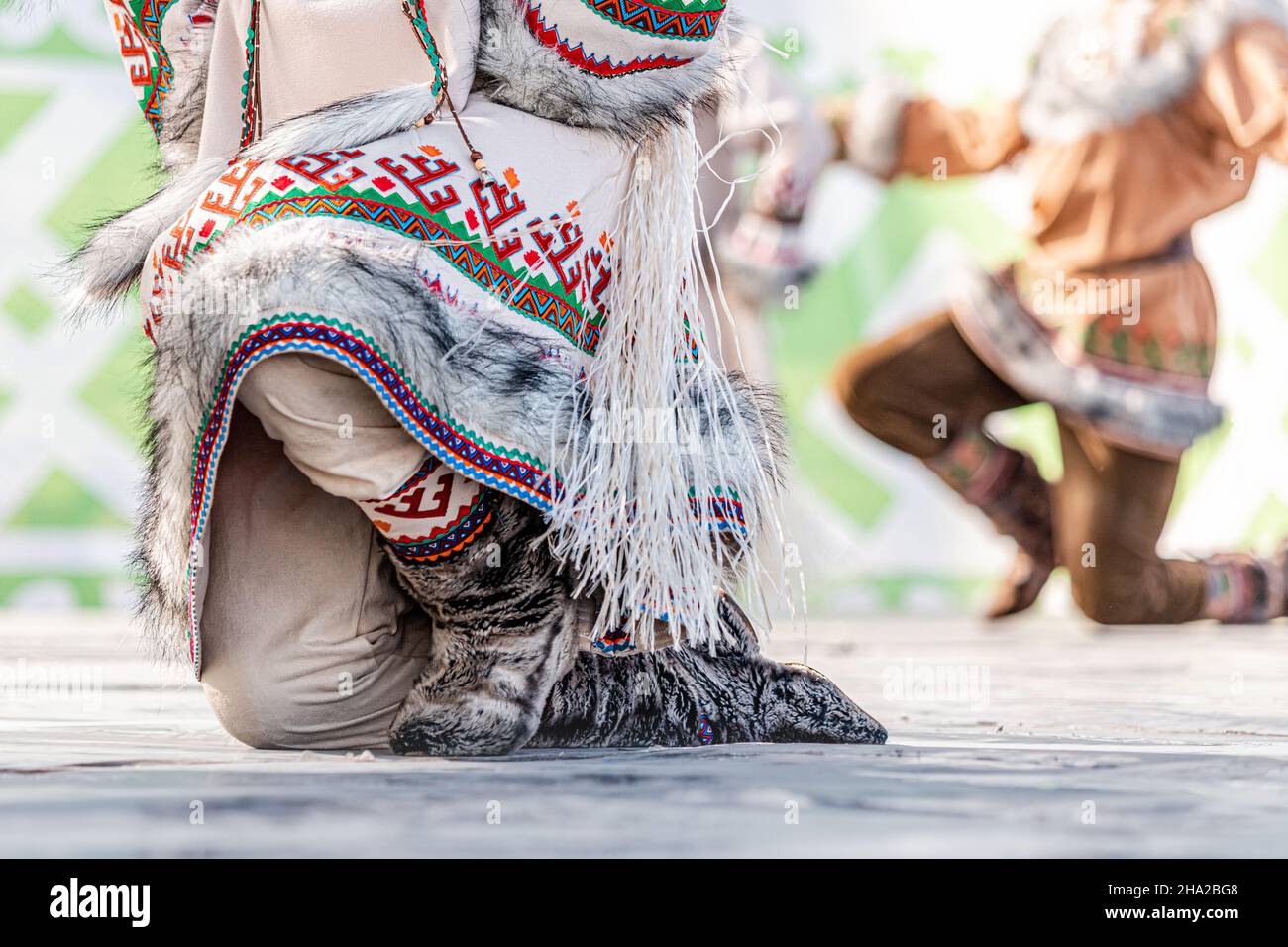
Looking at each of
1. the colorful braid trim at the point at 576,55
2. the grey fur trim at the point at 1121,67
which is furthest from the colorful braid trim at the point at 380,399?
the grey fur trim at the point at 1121,67

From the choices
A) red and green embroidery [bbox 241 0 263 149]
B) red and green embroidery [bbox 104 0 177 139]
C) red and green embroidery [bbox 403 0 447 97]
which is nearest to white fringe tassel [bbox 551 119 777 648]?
red and green embroidery [bbox 403 0 447 97]

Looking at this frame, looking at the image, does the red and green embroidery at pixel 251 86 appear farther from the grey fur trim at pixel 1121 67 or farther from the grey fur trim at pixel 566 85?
the grey fur trim at pixel 1121 67

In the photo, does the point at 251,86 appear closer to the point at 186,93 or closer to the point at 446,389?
the point at 186,93

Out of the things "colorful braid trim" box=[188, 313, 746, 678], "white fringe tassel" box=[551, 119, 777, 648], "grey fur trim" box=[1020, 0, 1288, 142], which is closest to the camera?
"colorful braid trim" box=[188, 313, 746, 678]

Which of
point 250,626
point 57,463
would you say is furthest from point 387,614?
point 57,463

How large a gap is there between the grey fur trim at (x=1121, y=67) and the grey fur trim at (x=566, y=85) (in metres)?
1.93

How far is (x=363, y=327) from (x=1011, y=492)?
239 cm

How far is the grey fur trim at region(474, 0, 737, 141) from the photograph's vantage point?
4.42 feet

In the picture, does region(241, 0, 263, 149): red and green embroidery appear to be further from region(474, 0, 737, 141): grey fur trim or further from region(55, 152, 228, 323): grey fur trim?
region(474, 0, 737, 141): grey fur trim

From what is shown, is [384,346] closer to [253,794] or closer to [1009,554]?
[253,794]

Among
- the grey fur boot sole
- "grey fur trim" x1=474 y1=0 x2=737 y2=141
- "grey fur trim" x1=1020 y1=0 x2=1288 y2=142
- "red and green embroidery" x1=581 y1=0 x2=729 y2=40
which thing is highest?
"grey fur trim" x1=1020 y1=0 x2=1288 y2=142

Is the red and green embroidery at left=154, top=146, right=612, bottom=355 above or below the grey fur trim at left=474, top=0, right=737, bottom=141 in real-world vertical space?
below

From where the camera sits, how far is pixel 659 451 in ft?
4.33

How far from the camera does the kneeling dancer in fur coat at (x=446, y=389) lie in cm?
123
